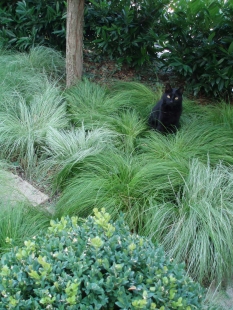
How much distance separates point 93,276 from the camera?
163cm

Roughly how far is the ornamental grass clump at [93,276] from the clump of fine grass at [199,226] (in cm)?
78

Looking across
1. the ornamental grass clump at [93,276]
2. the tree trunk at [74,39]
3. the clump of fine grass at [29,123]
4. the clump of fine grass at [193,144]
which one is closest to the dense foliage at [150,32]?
the tree trunk at [74,39]

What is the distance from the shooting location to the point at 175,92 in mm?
4164

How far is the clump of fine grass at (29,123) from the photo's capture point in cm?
385

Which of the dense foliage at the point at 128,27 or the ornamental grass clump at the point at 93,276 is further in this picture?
the dense foliage at the point at 128,27

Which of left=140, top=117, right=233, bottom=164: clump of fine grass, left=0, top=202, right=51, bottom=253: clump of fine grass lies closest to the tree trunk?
left=140, top=117, right=233, bottom=164: clump of fine grass

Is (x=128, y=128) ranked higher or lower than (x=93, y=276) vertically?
higher

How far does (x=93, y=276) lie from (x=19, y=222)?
3.93ft

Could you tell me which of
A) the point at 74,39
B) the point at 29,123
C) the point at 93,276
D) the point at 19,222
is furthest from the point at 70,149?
the point at 93,276

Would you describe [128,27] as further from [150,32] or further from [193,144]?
[193,144]

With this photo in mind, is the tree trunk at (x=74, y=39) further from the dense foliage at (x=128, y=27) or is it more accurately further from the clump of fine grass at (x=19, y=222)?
the clump of fine grass at (x=19, y=222)

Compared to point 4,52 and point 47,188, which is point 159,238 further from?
point 4,52

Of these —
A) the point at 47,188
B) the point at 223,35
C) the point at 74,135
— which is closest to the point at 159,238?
the point at 47,188

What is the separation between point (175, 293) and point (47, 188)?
2.09m
